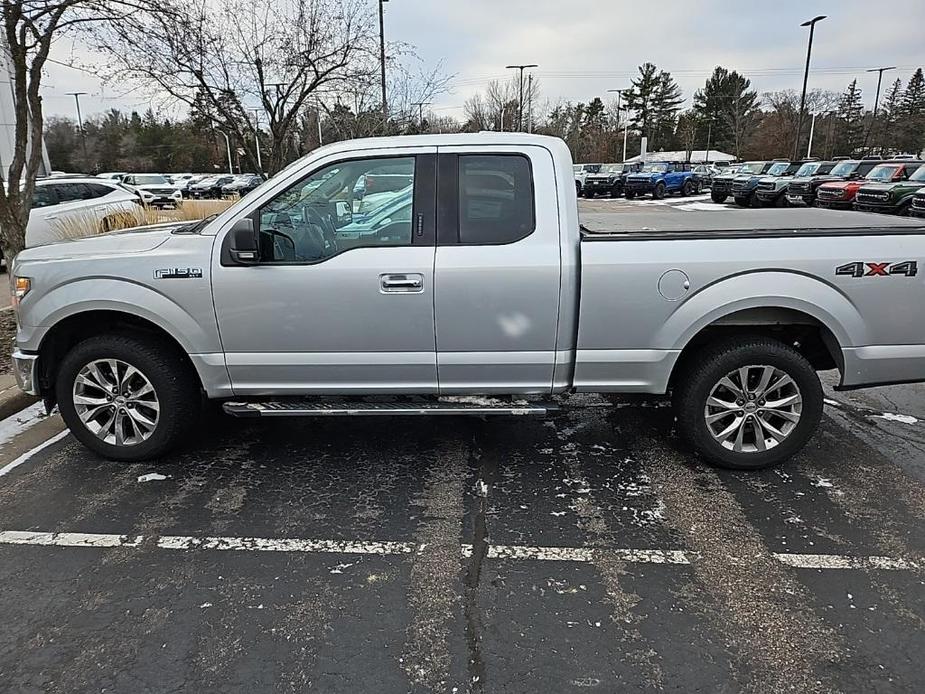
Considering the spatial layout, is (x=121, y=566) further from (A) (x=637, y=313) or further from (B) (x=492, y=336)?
(A) (x=637, y=313)

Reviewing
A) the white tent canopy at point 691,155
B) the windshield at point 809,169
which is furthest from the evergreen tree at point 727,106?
the windshield at point 809,169

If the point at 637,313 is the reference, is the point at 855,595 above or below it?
below

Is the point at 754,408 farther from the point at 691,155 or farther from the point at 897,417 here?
the point at 691,155

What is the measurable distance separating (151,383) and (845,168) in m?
25.0

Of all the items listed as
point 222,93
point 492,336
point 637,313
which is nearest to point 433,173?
point 492,336

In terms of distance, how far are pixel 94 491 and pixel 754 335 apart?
4.13 metres

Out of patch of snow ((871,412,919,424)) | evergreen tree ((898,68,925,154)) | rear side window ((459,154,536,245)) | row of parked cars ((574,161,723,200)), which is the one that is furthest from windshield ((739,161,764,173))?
evergreen tree ((898,68,925,154))

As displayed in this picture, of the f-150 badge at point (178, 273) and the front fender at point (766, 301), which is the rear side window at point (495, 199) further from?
the f-150 badge at point (178, 273)

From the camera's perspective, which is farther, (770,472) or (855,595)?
(770,472)

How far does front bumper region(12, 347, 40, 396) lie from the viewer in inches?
162

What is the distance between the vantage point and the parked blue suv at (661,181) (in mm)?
33844

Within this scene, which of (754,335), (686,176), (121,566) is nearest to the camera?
(121,566)

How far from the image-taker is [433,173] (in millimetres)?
3908

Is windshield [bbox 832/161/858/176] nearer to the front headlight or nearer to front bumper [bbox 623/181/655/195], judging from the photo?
front bumper [bbox 623/181/655/195]
